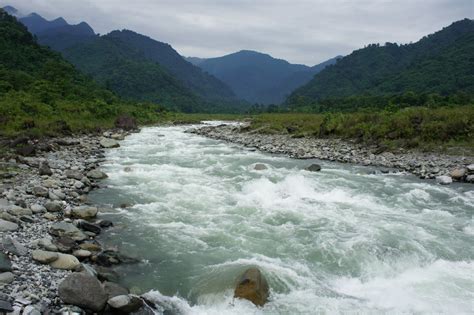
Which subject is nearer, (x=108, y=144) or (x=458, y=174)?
(x=458, y=174)

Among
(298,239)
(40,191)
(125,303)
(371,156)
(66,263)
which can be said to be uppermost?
(371,156)

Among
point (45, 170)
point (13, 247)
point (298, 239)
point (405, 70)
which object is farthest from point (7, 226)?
point (405, 70)

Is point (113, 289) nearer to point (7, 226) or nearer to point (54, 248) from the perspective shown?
point (54, 248)

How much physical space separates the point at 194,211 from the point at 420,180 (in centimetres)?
1124

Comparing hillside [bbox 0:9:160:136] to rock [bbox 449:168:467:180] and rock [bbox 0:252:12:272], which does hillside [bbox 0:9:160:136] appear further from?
rock [bbox 449:168:467:180]

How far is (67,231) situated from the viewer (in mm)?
8922

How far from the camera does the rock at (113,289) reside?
6.50 m

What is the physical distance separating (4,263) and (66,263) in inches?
42.4

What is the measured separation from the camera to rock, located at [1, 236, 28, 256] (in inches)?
280

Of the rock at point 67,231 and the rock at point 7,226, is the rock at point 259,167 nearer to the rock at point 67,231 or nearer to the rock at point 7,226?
the rock at point 67,231

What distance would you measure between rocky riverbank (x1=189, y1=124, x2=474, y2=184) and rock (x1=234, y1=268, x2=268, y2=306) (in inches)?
516

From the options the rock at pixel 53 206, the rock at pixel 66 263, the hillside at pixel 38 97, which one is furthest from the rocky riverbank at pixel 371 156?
the rock at pixel 66 263

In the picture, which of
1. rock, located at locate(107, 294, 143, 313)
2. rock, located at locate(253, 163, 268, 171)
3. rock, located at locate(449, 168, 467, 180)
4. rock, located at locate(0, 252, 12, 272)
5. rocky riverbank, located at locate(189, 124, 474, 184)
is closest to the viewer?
rock, located at locate(107, 294, 143, 313)

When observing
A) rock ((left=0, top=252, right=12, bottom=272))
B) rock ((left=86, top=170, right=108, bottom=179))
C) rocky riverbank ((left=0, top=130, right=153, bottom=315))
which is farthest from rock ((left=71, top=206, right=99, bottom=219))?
rock ((left=86, top=170, right=108, bottom=179))
